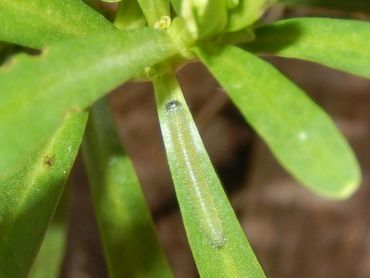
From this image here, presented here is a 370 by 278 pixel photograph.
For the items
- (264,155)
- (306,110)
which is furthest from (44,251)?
(264,155)

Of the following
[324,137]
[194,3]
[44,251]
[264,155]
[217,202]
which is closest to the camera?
[324,137]

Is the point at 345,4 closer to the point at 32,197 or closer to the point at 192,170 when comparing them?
the point at 192,170

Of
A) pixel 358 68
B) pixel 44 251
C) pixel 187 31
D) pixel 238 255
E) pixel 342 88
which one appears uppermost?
pixel 187 31

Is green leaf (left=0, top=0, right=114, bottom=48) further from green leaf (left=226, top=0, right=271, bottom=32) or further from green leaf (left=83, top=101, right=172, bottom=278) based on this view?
green leaf (left=83, top=101, right=172, bottom=278)

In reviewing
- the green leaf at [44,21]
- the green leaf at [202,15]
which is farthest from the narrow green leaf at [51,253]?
the green leaf at [202,15]

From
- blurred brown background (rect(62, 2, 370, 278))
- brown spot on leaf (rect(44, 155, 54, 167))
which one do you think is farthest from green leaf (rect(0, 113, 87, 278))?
blurred brown background (rect(62, 2, 370, 278))

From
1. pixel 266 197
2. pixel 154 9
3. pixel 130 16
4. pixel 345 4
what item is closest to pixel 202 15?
pixel 154 9

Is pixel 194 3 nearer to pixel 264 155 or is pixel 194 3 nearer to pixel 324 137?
pixel 324 137

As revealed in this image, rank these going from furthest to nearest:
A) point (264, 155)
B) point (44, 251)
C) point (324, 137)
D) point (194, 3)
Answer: point (264, 155), point (44, 251), point (194, 3), point (324, 137)
